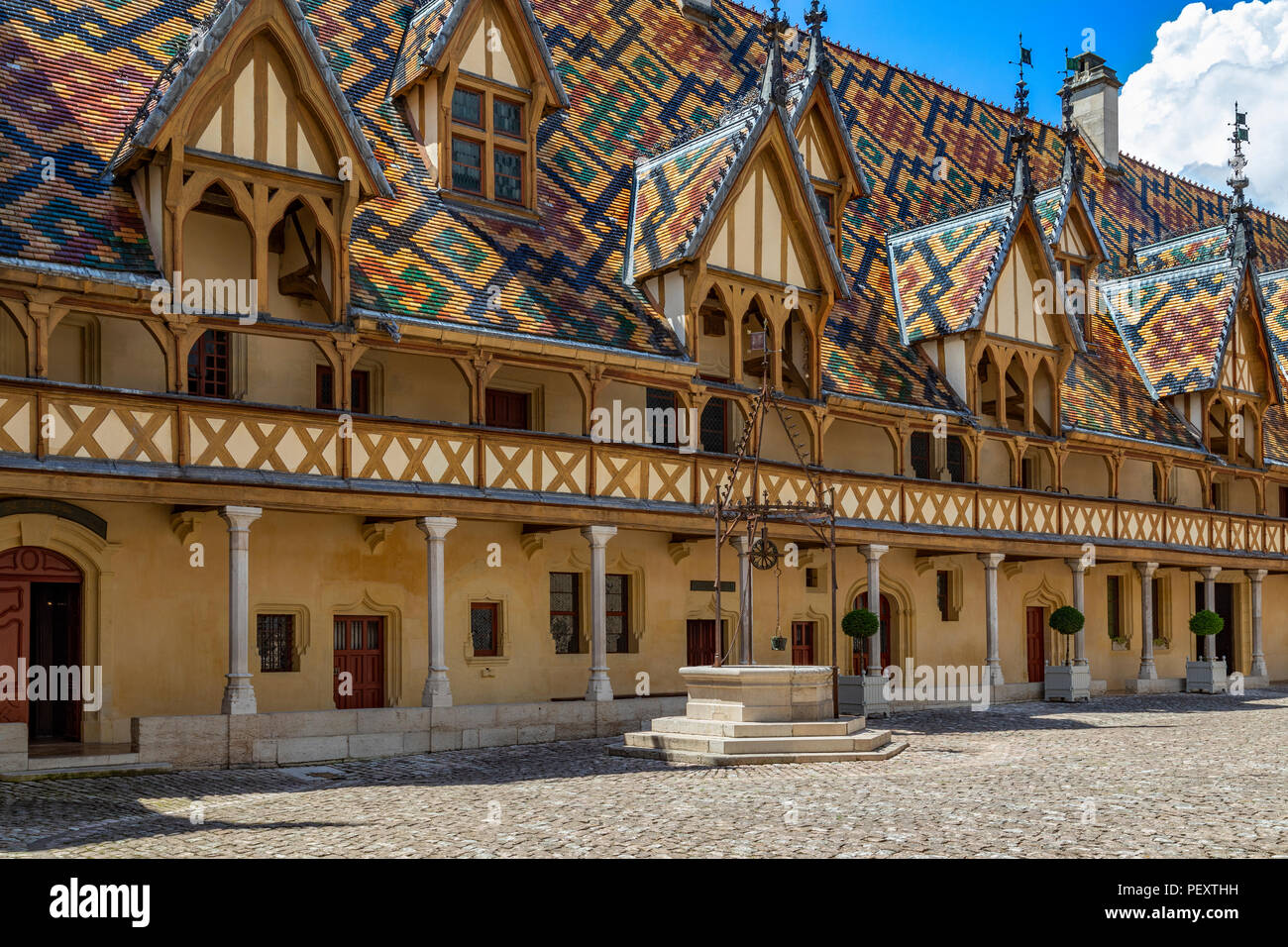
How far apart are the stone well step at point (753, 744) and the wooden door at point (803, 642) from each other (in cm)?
858

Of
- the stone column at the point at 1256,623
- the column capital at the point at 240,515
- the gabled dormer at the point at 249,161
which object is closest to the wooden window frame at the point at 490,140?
the gabled dormer at the point at 249,161

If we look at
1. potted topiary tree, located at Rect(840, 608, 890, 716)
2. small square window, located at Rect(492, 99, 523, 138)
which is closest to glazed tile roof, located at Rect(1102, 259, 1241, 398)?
potted topiary tree, located at Rect(840, 608, 890, 716)

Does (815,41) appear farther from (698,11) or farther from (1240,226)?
Answer: (1240,226)

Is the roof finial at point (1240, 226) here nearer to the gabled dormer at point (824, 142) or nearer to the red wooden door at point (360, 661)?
the gabled dormer at point (824, 142)

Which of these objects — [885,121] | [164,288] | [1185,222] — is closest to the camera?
[164,288]

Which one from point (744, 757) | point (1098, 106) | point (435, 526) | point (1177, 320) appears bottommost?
point (744, 757)

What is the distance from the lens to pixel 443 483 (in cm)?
1909

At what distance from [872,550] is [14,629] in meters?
14.1

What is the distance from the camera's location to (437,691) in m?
18.9

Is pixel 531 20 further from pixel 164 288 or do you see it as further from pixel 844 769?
pixel 844 769

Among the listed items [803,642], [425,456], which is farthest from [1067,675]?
[425,456]

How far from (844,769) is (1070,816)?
164 inches

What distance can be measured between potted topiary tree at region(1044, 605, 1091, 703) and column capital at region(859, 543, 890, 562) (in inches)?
202

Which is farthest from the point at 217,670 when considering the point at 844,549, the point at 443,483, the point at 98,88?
the point at 844,549
